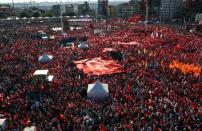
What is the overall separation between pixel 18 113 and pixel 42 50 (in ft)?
55.7

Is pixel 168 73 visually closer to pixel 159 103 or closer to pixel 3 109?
pixel 159 103

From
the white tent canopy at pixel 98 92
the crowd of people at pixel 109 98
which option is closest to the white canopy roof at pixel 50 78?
the crowd of people at pixel 109 98

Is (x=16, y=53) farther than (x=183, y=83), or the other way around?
(x=16, y=53)

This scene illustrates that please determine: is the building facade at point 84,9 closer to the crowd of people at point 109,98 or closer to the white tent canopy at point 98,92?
the crowd of people at point 109,98

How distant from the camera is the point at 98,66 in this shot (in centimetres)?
2566

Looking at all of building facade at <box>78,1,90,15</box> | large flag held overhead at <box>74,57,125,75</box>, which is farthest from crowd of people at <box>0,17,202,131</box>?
building facade at <box>78,1,90,15</box>

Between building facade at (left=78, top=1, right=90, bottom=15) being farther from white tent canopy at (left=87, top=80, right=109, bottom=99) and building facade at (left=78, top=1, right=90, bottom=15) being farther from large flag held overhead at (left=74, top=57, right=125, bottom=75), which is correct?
white tent canopy at (left=87, top=80, right=109, bottom=99)

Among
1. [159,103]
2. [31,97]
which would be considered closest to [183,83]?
[159,103]

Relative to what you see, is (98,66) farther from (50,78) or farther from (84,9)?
(84,9)

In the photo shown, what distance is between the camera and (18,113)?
15.9 metres

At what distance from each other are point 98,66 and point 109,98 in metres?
8.13

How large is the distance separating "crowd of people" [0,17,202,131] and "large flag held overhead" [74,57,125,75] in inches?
28.0

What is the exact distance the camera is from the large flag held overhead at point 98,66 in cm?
2395

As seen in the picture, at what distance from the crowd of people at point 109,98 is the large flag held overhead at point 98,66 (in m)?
0.71
